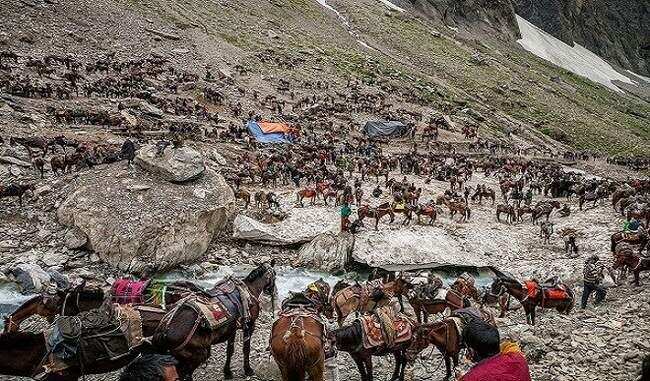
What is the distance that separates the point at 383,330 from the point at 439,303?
368cm

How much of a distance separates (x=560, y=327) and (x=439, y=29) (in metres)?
83.7

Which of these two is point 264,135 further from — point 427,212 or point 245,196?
point 427,212

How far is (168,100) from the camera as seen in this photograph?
3672 cm

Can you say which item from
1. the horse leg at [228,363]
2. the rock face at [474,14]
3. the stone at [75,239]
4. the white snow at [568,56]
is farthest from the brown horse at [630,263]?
the white snow at [568,56]

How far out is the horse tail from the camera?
689cm

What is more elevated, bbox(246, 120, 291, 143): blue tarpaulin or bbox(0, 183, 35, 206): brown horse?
bbox(0, 183, 35, 206): brown horse

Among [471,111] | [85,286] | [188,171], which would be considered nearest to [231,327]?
[85,286]

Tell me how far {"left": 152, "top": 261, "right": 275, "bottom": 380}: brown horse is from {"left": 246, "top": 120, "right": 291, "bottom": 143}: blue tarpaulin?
25569mm

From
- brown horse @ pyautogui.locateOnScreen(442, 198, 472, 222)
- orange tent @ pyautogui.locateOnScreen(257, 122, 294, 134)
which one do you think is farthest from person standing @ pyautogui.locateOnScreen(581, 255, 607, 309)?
orange tent @ pyautogui.locateOnScreen(257, 122, 294, 134)

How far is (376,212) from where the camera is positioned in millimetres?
20000

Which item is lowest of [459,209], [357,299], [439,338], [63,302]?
[459,209]

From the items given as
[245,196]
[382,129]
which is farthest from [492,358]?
[382,129]

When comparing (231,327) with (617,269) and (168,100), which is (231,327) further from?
(168,100)

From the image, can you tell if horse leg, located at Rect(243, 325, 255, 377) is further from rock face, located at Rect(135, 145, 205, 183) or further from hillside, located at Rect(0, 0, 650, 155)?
hillside, located at Rect(0, 0, 650, 155)
